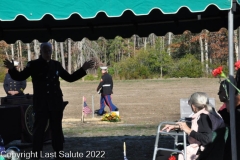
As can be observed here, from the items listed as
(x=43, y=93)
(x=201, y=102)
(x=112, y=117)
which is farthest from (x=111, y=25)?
(x=112, y=117)

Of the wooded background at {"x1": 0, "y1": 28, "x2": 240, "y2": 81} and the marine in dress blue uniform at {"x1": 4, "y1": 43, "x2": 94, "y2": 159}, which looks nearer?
the marine in dress blue uniform at {"x1": 4, "y1": 43, "x2": 94, "y2": 159}

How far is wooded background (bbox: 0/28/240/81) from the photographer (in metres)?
49.4

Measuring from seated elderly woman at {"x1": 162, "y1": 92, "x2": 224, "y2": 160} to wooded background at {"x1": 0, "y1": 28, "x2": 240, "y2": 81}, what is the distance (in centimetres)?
3227

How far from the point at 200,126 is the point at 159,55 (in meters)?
49.2

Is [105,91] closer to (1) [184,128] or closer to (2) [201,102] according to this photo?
(2) [201,102]

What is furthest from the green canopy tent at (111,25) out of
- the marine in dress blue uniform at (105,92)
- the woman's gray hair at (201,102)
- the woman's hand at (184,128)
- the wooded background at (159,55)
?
the wooded background at (159,55)

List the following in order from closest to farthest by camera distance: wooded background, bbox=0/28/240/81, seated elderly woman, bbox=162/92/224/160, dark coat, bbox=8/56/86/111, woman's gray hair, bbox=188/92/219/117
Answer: seated elderly woman, bbox=162/92/224/160
woman's gray hair, bbox=188/92/219/117
dark coat, bbox=8/56/86/111
wooded background, bbox=0/28/240/81

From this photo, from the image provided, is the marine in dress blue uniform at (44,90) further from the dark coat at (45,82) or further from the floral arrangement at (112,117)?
the floral arrangement at (112,117)

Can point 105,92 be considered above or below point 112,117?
above

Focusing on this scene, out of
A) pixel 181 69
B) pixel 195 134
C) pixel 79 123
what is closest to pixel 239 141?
pixel 195 134

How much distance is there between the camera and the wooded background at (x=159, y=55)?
49406 mm

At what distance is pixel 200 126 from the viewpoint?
535cm

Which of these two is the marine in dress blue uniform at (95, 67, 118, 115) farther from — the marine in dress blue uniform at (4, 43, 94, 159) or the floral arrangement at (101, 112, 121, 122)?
the marine in dress blue uniform at (4, 43, 94, 159)

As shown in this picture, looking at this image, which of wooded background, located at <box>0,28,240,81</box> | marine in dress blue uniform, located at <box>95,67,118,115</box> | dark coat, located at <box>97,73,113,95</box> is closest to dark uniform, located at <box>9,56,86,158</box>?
Result: marine in dress blue uniform, located at <box>95,67,118,115</box>
